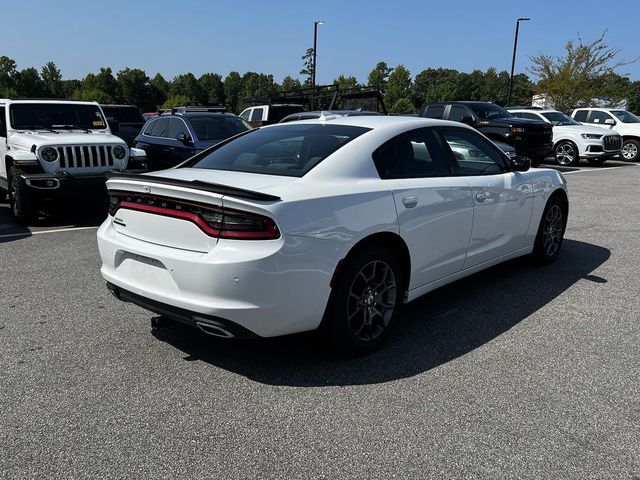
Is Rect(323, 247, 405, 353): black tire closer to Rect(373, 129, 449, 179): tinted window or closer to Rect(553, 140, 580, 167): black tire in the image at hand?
Rect(373, 129, 449, 179): tinted window

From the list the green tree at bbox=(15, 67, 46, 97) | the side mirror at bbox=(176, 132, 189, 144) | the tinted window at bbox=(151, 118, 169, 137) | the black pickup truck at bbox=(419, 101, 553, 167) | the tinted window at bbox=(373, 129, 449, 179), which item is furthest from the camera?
the green tree at bbox=(15, 67, 46, 97)

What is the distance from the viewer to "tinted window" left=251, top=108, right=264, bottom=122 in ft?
60.1

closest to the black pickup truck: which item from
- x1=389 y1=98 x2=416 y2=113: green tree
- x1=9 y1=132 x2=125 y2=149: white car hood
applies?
x1=9 y1=132 x2=125 y2=149: white car hood

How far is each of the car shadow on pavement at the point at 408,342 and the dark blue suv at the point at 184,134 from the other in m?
6.40

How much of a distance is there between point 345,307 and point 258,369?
67cm

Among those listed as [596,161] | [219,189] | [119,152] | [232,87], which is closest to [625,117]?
[596,161]

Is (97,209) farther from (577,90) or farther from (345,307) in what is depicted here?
(577,90)

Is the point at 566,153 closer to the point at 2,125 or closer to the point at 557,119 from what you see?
the point at 557,119

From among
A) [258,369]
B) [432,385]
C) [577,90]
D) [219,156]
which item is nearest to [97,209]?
[219,156]

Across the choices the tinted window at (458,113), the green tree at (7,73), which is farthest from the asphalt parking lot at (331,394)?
the green tree at (7,73)

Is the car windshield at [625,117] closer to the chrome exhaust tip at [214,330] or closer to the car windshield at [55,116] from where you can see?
the car windshield at [55,116]

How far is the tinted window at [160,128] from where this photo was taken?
36.3ft

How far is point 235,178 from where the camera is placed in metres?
3.50

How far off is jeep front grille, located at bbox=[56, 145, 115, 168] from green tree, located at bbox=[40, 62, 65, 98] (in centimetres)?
9954
